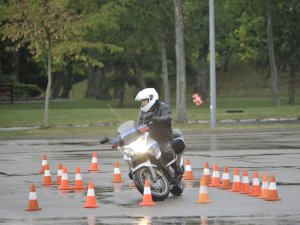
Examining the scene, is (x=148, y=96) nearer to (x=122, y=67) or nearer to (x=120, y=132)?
(x=120, y=132)

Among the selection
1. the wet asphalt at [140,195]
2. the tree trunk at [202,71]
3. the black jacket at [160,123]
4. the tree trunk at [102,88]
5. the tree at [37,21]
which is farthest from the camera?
the tree trunk at [202,71]

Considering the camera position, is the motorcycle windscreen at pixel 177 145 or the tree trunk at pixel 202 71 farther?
the tree trunk at pixel 202 71

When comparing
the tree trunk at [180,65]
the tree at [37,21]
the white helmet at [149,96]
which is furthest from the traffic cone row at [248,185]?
the tree trunk at [180,65]

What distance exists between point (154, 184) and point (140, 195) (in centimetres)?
82

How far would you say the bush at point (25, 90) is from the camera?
74306 millimetres

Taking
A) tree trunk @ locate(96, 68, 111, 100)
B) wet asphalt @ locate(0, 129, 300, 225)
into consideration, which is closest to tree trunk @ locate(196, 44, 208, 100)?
tree trunk @ locate(96, 68, 111, 100)

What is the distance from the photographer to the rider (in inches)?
579

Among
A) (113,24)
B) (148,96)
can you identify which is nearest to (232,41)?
(113,24)

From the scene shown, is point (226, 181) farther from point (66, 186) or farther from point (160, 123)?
point (66, 186)

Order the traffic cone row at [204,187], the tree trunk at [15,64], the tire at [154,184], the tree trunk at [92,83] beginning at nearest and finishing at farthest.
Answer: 1. the traffic cone row at [204,187]
2. the tire at [154,184]
3. the tree trunk at [15,64]
4. the tree trunk at [92,83]

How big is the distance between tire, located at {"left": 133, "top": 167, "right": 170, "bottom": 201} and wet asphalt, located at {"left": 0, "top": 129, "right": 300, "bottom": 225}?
0.48 feet

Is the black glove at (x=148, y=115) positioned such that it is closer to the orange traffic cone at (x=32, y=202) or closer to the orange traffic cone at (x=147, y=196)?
the orange traffic cone at (x=147, y=196)

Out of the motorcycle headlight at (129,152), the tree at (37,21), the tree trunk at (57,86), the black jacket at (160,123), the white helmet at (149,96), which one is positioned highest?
the tree at (37,21)

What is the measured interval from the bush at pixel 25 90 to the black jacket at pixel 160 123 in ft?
197
